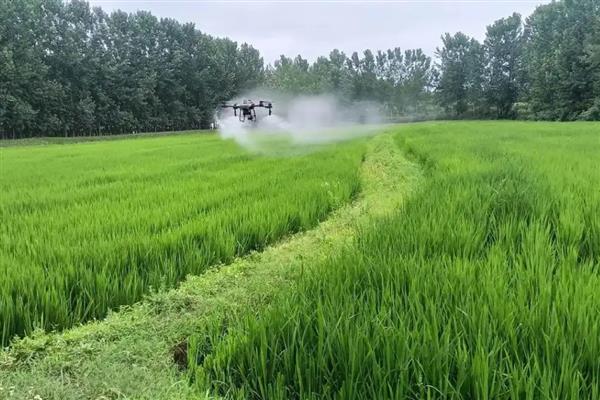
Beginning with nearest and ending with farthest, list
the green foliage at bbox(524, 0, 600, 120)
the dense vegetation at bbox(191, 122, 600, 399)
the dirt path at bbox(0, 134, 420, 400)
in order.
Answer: the dense vegetation at bbox(191, 122, 600, 399), the dirt path at bbox(0, 134, 420, 400), the green foliage at bbox(524, 0, 600, 120)

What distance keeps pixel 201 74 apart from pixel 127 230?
5861cm

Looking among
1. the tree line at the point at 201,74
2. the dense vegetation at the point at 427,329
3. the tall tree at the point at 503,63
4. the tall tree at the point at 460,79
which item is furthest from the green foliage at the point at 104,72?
the dense vegetation at the point at 427,329

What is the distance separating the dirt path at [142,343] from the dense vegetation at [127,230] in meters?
0.22

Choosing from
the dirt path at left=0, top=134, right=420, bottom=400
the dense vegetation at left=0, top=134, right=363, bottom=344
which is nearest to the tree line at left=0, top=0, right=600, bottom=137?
the dense vegetation at left=0, top=134, right=363, bottom=344

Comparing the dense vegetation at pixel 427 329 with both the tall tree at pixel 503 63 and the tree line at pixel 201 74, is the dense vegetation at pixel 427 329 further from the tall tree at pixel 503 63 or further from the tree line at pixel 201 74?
the tall tree at pixel 503 63

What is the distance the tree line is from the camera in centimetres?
4188

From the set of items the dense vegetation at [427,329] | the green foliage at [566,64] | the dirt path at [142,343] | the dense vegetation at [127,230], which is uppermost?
the green foliage at [566,64]

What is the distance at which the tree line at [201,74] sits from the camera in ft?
137

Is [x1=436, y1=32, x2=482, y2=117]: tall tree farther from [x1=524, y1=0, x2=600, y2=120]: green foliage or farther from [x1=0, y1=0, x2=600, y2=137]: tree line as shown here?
[x1=524, y1=0, x2=600, y2=120]: green foliage

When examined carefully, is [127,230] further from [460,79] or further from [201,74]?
[460,79]

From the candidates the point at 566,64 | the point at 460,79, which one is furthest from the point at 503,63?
the point at 566,64

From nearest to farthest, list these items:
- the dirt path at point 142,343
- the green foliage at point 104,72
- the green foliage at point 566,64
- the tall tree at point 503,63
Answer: the dirt path at point 142,343 → the green foliage at point 104,72 → the green foliage at point 566,64 → the tall tree at point 503,63

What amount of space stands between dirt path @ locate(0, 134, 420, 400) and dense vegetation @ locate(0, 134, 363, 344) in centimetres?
22

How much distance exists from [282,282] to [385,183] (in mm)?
4858
